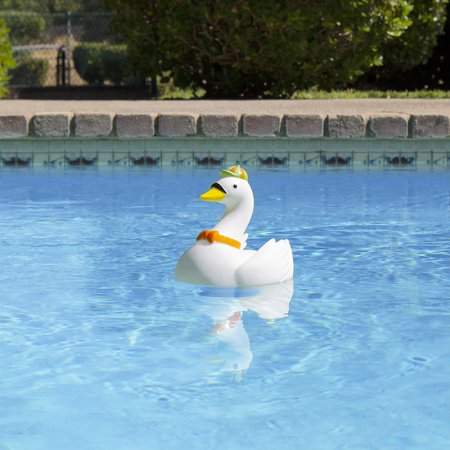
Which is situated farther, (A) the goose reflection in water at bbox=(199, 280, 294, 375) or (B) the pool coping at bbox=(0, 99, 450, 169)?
(B) the pool coping at bbox=(0, 99, 450, 169)

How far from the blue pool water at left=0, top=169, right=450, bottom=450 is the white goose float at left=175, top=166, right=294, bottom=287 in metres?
0.10

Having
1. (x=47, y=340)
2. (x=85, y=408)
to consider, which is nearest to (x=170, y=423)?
(x=85, y=408)

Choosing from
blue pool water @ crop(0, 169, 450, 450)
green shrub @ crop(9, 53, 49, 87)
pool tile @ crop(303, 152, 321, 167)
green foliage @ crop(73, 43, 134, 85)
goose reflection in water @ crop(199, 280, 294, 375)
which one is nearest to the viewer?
blue pool water @ crop(0, 169, 450, 450)

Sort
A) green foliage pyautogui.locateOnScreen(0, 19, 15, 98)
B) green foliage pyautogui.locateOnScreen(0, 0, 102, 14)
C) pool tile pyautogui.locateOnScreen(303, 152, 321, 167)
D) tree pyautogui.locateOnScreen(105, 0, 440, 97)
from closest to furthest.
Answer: pool tile pyautogui.locateOnScreen(303, 152, 321, 167)
green foliage pyautogui.locateOnScreen(0, 19, 15, 98)
tree pyautogui.locateOnScreen(105, 0, 440, 97)
green foliage pyautogui.locateOnScreen(0, 0, 102, 14)

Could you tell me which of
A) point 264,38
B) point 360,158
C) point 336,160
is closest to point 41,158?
point 336,160

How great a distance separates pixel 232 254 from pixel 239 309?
33cm

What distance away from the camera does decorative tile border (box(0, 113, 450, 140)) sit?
9.71 m

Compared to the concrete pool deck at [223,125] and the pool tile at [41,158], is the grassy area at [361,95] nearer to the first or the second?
the concrete pool deck at [223,125]

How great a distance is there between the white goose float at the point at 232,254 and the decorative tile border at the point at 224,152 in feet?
14.4

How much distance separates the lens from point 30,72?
21250 millimetres

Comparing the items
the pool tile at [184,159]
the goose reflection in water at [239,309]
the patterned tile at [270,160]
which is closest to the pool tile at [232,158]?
the patterned tile at [270,160]

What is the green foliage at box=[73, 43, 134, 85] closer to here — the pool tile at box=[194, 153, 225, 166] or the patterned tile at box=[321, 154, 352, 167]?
the pool tile at box=[194, 153, 225, 166]

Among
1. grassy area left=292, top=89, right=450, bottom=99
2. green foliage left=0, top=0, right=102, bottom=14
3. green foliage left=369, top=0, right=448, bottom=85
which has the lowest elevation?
grassy area left=292, top=89, right=450, bottom=99

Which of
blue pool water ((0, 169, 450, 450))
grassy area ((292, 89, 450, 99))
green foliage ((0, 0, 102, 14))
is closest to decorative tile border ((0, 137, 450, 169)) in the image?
blue pool water ((0, 169, 450, 450))
